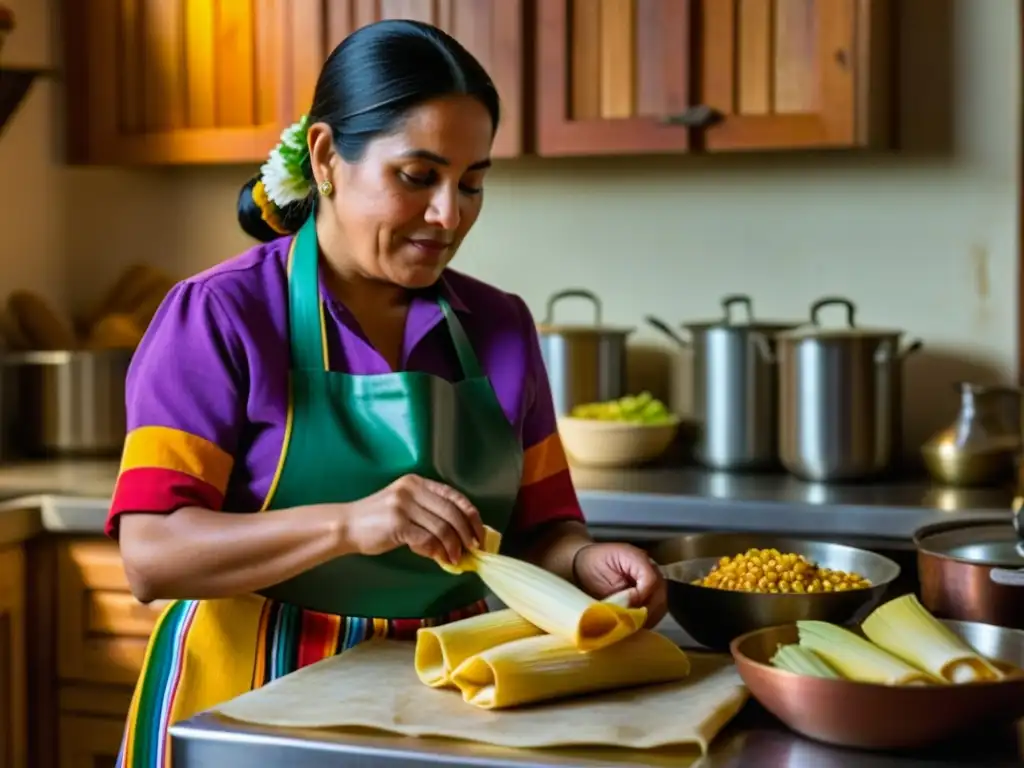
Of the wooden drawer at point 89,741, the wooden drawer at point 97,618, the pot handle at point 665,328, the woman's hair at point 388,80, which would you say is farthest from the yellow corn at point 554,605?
the pot handle at point 665,328

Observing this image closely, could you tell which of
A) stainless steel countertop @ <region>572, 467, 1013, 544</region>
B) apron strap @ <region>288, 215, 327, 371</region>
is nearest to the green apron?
apron strap @ <region>288, 215, 327, 371</region>

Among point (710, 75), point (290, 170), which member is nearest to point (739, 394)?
point (710, 75)

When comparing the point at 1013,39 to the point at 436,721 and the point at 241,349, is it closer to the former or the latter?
the point at 241,349

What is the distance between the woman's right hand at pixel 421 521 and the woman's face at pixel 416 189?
1.07ft

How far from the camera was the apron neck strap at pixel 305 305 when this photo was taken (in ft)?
5.27

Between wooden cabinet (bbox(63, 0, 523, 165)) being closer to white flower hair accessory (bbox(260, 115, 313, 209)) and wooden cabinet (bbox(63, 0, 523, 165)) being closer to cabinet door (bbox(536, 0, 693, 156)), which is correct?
cabinet door (bbox(536, 0, 693, 156))

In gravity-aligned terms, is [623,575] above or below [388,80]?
below

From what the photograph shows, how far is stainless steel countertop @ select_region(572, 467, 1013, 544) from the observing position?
239 centimetres

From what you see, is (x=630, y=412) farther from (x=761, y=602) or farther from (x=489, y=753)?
(x=489, y=753)

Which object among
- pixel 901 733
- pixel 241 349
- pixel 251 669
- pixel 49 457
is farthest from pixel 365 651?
pixel 49 457

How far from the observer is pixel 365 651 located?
1455 mm

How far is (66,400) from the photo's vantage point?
2980 mm

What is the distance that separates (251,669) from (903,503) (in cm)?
129

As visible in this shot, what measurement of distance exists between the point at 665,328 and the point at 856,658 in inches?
70.1
